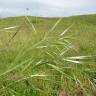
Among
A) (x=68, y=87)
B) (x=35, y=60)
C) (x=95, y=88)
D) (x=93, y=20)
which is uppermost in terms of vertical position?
(x=35, y=60)

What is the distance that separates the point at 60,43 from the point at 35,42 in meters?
0.22

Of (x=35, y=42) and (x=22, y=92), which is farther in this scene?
(x=22, y=92)

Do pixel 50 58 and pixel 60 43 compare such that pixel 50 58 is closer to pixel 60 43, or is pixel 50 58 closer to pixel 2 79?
pixel 60 43

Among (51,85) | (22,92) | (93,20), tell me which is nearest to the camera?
(22,92)

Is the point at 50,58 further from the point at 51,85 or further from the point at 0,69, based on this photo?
the point at 51,85

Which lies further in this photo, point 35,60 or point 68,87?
point 68,87

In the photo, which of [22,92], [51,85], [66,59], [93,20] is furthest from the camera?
[93,20]

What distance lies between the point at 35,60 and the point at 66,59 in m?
0.27

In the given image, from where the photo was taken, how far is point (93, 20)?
47.6 m

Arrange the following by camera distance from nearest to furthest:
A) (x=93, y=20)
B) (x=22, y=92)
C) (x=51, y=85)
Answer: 1. (x=22, y=92)
2. (x=51, y=85)
3. (x=93, y=20)

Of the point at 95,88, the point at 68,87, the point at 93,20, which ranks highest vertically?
the point at 95,88

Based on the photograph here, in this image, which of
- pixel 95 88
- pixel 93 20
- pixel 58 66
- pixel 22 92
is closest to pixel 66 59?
pixel 58 66

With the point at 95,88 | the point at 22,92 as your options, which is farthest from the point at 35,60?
the point at 22,92

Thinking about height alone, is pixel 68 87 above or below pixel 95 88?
below
